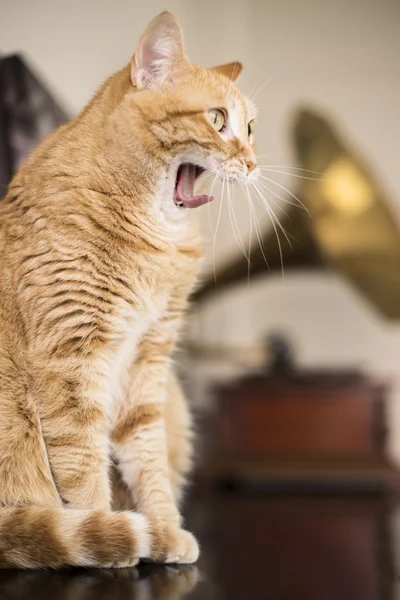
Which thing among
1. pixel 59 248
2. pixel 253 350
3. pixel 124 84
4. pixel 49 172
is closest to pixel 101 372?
pixel 59 248

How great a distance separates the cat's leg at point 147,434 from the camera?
3.03ft

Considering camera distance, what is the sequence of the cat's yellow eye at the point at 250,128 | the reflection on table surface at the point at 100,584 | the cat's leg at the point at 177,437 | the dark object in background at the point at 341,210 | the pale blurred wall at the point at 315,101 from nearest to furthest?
the reflection on table surface at the point at 100,584 → the cat's yellow eye at the point at 250,128 → the cat's leg at the point at 177,437 → the dark object in background at the point at 341,210 → the pale blurred wall at the point at 315,101

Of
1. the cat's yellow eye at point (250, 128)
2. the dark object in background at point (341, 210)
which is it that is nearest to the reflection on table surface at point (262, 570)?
the cat's yellow eye at point (250, 128)

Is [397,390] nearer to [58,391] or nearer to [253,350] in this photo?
[253,350]

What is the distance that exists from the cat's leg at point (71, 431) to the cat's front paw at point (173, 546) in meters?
0.08

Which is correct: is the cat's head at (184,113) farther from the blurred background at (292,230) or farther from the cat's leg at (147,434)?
the cat's leg at (147,434)

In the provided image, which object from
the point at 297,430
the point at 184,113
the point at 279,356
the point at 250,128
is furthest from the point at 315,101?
the point at 184,113

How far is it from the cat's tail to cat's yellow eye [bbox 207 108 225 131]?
505 millimetres

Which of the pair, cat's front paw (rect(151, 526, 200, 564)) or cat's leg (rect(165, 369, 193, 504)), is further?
cat's leg (rect(165, 369, 193, 504))

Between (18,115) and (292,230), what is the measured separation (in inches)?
46.1

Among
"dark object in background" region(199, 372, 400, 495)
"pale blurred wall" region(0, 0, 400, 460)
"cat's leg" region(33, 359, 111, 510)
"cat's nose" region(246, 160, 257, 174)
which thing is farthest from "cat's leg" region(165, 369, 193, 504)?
"pale blurred wall" region(0, 0, 400, 460)

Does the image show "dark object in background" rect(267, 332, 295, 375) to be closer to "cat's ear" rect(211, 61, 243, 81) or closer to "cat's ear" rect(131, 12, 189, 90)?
"cat's ear" rect(211, 61, 243, 81)

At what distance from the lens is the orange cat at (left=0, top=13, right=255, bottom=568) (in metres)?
0.83

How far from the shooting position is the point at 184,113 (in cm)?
87
